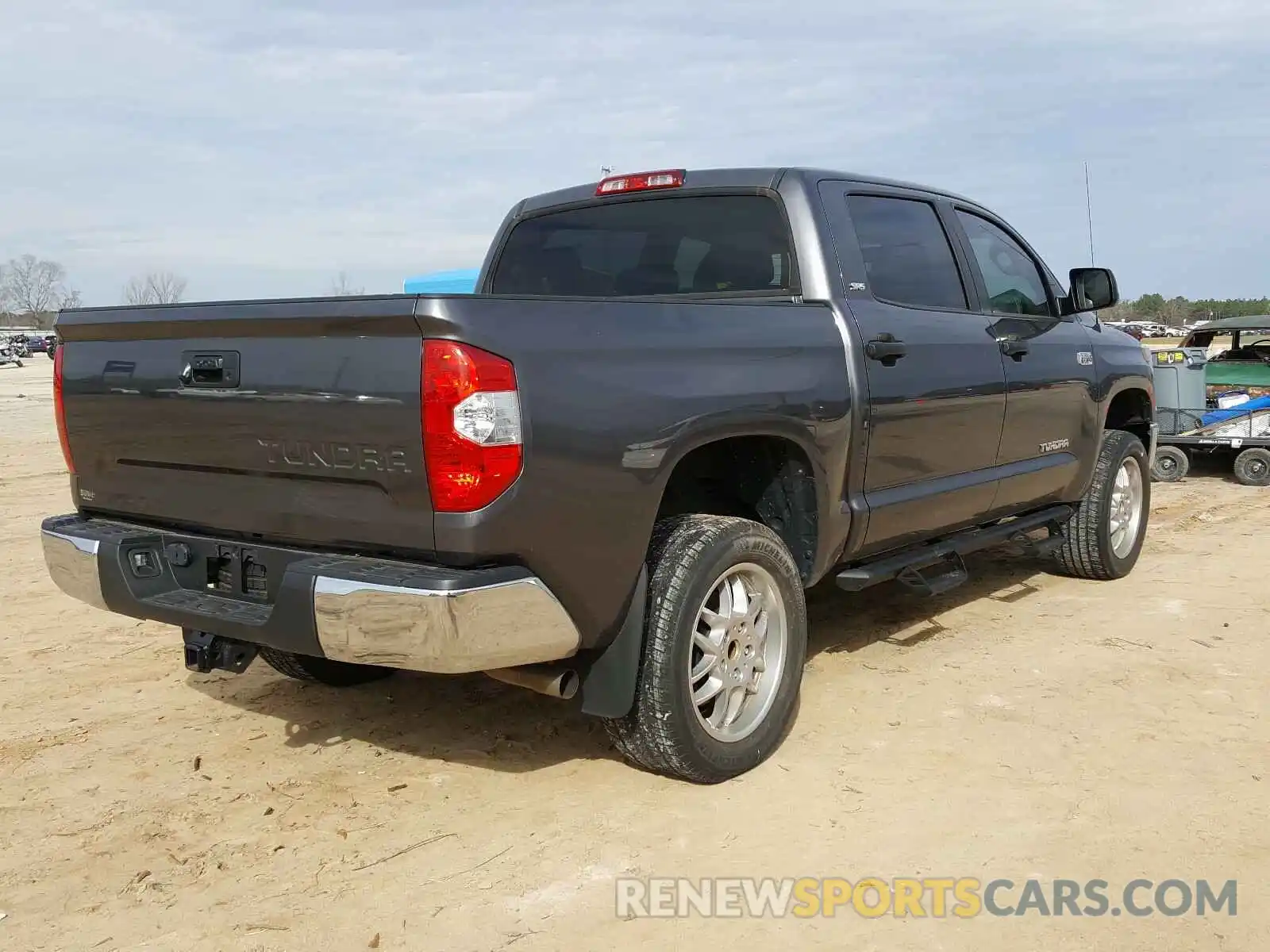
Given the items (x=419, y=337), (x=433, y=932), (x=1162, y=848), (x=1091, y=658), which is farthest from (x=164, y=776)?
(x=1091, y=658)

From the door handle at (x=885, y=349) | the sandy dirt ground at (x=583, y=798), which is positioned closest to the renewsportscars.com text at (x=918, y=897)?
the sandy dirt ground at (x=583, y=798)

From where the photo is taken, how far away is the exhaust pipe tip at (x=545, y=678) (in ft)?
10.8

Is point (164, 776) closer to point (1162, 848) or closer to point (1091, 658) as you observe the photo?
point (1162, 848)

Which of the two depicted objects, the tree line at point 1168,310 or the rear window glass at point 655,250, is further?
the tree line at point 1168,310

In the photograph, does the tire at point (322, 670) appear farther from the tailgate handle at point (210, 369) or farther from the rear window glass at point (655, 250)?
the rear window glass at point (655, 250)

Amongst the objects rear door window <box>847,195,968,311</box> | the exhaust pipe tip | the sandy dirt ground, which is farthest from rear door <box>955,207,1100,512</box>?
the exhaust pipe tip

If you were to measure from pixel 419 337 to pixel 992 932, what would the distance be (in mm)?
2023

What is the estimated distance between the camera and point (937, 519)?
469cm

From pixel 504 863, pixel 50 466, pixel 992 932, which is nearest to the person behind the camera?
pixel 992 932

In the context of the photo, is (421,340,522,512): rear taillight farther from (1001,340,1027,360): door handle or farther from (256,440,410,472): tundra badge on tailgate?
(1001,340,1027,360): door handle

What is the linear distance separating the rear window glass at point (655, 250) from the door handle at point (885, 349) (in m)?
0.38

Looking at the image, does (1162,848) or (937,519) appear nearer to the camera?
(1162,848)

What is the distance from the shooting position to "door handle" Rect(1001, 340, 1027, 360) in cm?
506

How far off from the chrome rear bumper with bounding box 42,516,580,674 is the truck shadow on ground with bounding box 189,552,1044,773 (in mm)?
894
